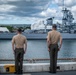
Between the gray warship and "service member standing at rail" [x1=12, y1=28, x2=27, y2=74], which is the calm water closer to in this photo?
the gray warship

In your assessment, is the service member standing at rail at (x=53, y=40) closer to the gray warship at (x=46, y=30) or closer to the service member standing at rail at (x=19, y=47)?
the service member standing at rail at (x=19, y=47)

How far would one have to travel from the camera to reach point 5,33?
10038 cm

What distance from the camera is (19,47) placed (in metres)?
9.01

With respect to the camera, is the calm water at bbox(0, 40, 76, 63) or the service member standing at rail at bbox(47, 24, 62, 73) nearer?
the service member standing at rail at bbox(47, 24, 62, 73)

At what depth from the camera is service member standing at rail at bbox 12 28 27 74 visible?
8.97 m

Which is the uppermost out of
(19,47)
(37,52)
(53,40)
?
(53,40)

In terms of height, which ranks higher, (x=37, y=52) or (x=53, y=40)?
(x=53, y=40)

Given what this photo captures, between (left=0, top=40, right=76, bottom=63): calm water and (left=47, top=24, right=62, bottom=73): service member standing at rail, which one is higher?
(left=47, top=24, right=62, bottom=73): service member standing at rail

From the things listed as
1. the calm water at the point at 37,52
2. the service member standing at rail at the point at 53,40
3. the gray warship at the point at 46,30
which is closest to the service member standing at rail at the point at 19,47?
the service member standing at rail at the point at 53,40

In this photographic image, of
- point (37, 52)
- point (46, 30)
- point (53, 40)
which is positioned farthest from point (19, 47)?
point (46, 30)

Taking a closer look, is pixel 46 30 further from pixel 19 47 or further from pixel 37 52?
pixel 19 47

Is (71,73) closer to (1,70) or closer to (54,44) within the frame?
(54,44)

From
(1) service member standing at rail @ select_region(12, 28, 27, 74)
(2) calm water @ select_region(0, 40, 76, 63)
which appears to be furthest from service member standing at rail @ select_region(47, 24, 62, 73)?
(2) calm water @ select_region(0, 40, 76, 63)

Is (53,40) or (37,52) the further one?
(37,52)
